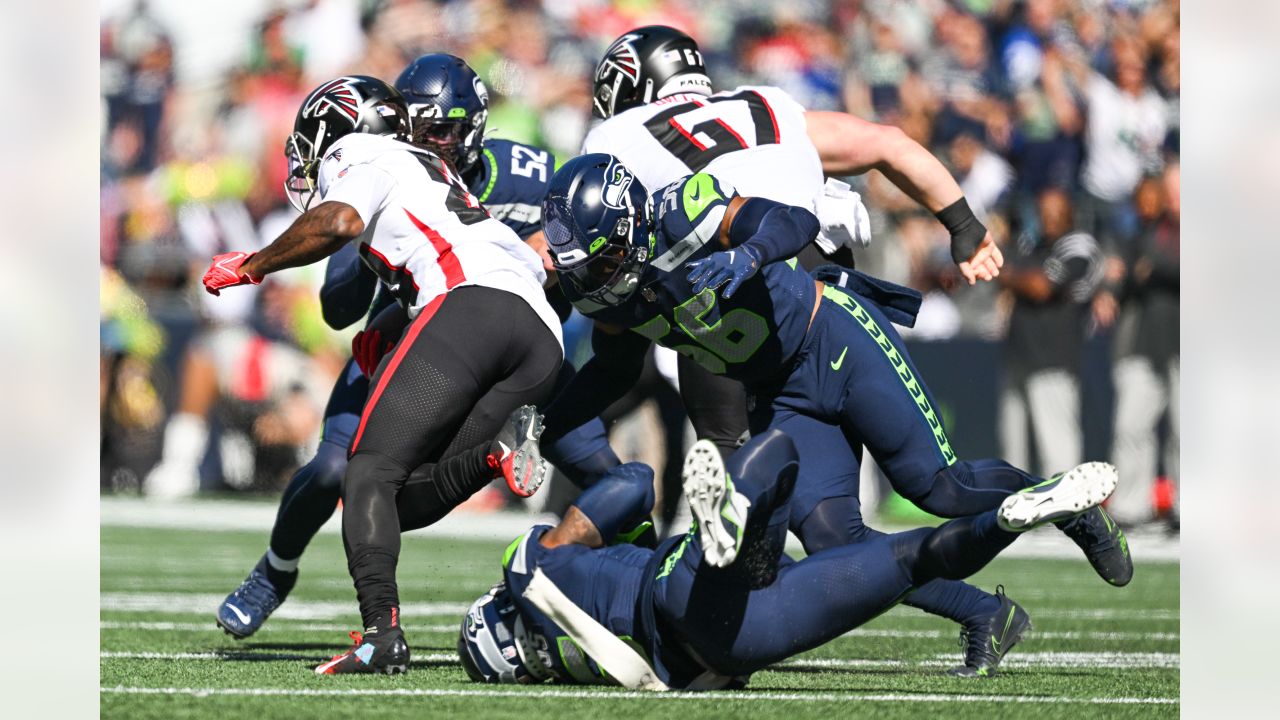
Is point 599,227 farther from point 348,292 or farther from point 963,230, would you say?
point 348,292

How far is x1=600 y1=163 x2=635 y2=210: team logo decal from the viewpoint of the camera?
435 cm

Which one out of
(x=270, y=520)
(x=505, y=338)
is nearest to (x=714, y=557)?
(x=505, y=338)

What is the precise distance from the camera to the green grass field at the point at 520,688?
395 cm

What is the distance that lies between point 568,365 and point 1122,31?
738cm

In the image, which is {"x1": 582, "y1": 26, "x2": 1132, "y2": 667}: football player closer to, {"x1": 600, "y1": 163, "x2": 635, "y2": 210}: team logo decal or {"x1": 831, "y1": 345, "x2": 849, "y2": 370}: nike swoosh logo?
{"x1": 831, "y1": 345, "x2": 849, "y2": 370}: nike swoosh logo

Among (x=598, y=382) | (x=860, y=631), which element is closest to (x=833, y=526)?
(x=598, y=382)

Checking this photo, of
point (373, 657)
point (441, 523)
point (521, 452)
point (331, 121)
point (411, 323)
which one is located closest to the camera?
point (373, 657)

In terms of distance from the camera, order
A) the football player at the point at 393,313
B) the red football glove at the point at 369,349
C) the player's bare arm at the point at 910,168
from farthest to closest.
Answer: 1. the football player at the point at 393,313
2. the red football glove at the point at 369,349
3. the player's bare arm at the point at 910,168

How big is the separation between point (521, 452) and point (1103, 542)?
1577 millimetres

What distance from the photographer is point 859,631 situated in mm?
6562

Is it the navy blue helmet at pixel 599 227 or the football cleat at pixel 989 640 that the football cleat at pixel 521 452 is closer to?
Result: the navy blue helmet at pixel 599 227

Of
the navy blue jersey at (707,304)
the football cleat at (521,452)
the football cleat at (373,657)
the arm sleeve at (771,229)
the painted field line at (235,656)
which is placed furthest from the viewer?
the painted field line at (235,656)

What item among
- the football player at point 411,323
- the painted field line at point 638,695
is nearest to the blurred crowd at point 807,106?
the football player at point 411,323
